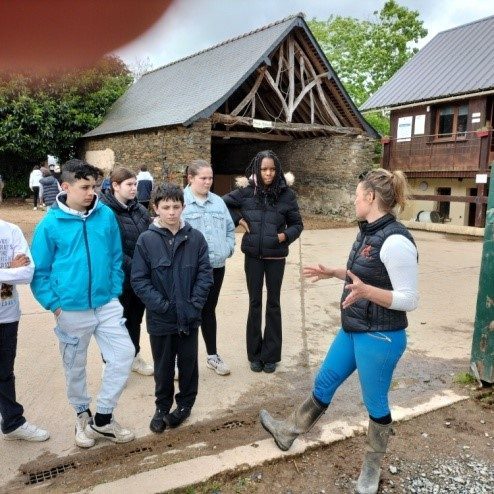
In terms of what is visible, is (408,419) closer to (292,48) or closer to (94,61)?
(94,61)

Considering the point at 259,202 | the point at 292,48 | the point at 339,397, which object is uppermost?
the point at 292,48

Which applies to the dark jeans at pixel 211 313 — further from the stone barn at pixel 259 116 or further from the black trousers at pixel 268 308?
the stone barn at pixel 259 116

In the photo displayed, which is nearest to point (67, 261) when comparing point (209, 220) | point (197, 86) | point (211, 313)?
point (209, 220)

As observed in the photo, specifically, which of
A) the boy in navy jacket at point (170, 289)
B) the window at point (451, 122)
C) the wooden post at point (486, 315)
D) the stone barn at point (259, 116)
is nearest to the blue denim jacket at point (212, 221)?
the boy in navy jacket at point (170, 289)

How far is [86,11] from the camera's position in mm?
588

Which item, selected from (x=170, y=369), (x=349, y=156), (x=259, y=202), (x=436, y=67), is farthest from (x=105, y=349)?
(x=436, y=67)

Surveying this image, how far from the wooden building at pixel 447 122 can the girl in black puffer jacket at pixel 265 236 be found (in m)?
14.9

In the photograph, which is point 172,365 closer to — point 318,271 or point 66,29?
point 318,271

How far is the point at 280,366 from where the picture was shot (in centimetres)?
420

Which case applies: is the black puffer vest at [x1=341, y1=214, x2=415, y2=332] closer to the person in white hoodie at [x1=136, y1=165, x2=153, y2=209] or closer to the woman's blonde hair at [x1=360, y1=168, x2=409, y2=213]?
the woman's blonde hair at [x1=360, y1=168, x2=409, y2=213]

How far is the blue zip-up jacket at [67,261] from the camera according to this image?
274 cm

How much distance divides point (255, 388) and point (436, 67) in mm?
20373

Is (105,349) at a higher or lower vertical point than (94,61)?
lower

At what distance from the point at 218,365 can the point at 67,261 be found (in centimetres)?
173
